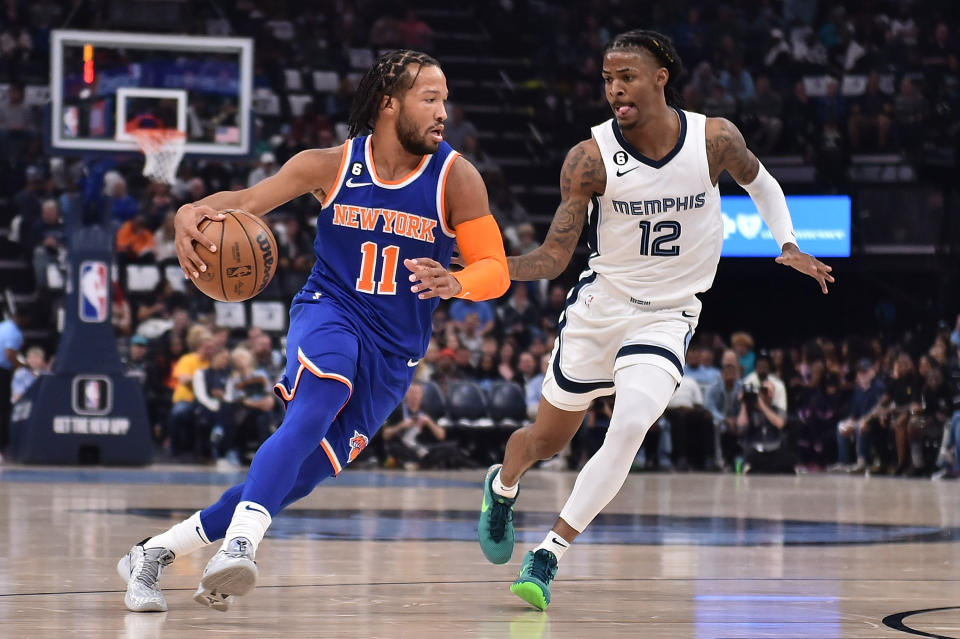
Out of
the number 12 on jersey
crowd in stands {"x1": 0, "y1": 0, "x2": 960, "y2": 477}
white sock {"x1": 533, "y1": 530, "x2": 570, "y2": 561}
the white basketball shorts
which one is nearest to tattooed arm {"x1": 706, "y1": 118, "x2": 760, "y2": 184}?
the white basketball shorts

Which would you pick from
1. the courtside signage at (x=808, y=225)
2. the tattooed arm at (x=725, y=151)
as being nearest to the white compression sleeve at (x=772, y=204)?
the tattooed arm at (x=725, y=151)

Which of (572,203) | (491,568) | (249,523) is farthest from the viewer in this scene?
(491,568)

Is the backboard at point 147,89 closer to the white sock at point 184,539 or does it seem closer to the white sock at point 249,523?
the white sock at point 184,539

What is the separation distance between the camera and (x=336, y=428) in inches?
213

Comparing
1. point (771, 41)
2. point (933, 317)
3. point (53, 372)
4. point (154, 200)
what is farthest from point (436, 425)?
point (771, 41)

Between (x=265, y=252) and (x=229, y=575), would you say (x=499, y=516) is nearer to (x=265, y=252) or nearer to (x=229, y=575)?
(x=265, y=252)

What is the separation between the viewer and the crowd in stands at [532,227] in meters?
16.1

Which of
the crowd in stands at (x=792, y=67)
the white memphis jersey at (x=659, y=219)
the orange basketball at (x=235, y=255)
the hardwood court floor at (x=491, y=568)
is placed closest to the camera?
the hardwood court floor at (x=491, y=568)

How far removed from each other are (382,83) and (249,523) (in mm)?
1711

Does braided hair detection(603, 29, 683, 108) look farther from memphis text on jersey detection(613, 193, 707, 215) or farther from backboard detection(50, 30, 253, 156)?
backboard detection(50, 30, 253, 156)

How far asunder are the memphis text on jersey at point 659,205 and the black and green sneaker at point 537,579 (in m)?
1.40

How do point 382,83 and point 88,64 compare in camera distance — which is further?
point 88,64

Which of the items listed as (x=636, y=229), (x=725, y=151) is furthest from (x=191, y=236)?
(x=725, y=151)

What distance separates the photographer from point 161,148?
1516 centimetres
